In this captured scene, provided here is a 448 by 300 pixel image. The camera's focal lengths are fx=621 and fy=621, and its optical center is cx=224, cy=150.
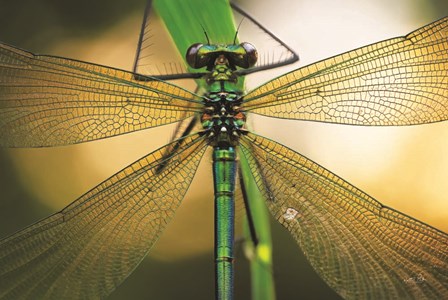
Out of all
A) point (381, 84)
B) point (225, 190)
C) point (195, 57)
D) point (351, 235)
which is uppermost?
point (195, 57)

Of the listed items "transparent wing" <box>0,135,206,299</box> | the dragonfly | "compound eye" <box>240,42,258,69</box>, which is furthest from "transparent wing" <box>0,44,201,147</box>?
"compound eye" <box>240,42,258,69</box>

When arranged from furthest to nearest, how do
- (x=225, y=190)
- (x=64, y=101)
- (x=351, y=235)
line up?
1. (x=225, y=190)
2. (x=64, y=101)
3. (x=351, y=235)

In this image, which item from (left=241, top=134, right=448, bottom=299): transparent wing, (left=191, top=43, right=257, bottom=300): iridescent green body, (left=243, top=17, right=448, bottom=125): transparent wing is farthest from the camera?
(left=191, top=43, right=257, bottom=300): iridescent green body

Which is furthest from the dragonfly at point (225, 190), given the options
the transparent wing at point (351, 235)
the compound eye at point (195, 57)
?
the compound eye at point (195, 57)

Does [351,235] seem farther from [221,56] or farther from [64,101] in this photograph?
[64,101]

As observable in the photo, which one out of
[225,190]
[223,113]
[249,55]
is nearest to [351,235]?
[225,190]

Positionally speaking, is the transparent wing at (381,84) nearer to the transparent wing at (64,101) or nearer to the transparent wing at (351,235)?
the transparent wing at (351,235)

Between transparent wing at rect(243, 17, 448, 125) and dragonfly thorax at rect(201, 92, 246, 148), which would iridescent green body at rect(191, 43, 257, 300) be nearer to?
dragonfly thorax at rect(201, 92, 246, 148)
